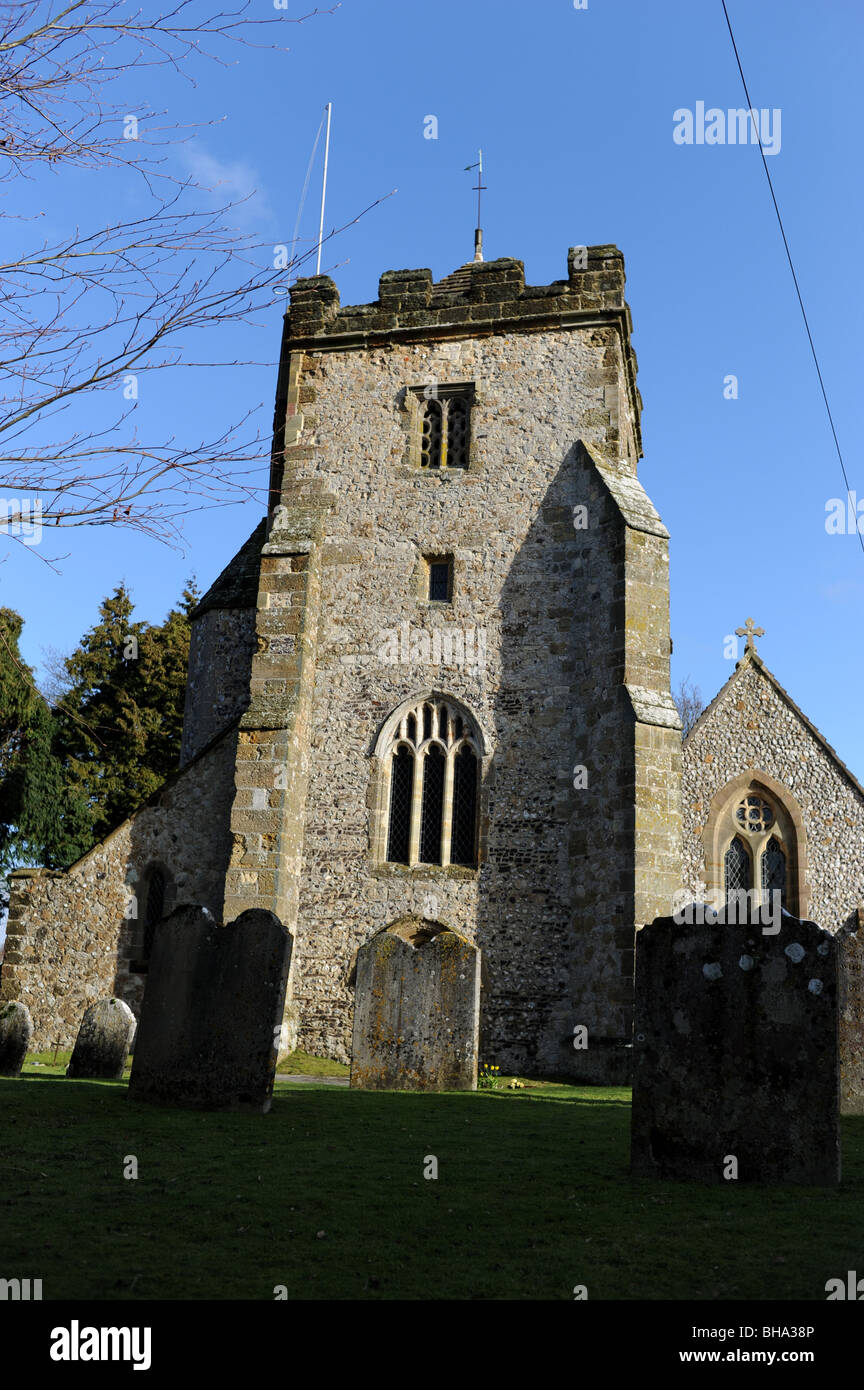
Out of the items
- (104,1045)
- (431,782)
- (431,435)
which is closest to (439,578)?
(431,435)

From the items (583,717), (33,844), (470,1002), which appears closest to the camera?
(470,1002)

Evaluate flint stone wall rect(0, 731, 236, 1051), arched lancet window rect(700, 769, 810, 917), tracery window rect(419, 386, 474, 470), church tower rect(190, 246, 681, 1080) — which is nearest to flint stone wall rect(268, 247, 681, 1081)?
church tower rect(190, 246, 681, 1080)

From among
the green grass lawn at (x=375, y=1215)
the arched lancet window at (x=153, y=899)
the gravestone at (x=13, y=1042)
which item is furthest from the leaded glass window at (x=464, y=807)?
the green grass lawn at (x=375, y=1215)

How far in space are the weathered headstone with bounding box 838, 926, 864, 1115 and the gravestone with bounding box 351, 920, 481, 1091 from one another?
3092 millimetres

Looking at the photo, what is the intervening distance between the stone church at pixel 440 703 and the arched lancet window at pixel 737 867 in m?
0.97

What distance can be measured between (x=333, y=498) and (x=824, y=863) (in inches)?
404

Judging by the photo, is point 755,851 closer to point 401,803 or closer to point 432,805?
point 432,805

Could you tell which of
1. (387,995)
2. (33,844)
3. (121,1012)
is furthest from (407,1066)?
(33,844)

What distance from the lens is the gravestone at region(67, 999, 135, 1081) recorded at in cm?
991

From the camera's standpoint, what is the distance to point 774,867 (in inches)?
765

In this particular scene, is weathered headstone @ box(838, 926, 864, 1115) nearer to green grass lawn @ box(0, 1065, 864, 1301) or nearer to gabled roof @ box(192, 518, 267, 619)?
green grass lawn @ box(0, 1065, 864, 1301)

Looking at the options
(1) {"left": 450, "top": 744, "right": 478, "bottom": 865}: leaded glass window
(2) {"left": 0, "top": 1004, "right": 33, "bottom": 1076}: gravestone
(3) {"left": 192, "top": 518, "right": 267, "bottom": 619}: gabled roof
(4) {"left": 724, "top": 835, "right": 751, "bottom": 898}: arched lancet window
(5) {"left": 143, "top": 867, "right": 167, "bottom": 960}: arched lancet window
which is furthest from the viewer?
(4) {"left": 724, "top": 835, "right": 751, "bottom": 898}: arched lancet window

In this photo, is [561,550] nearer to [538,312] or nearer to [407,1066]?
[538,312]
